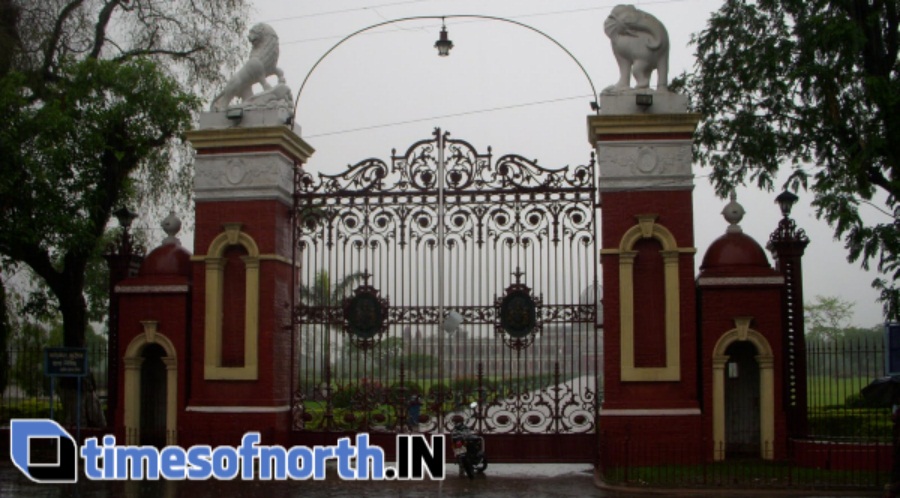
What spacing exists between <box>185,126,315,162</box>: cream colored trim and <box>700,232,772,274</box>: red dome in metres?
7.11

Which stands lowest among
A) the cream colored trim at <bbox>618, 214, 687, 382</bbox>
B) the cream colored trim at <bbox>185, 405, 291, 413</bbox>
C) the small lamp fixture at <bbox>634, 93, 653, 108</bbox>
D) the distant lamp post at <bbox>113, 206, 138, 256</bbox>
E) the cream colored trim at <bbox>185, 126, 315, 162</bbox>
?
the cream colored trim at <bbox>185, 405, 291, 413</bbox>

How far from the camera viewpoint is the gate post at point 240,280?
16.9 metres

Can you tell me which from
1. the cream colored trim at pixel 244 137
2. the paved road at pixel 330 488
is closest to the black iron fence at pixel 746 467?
the paved road at pixel 330 488

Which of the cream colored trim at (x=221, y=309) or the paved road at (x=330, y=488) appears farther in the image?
the cream colored trim at (x=221, y=309)

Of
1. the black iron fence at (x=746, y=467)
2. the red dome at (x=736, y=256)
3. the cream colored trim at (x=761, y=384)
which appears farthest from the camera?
the red dome at (x=736, y=256)

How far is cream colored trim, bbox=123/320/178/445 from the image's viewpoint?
676 inches

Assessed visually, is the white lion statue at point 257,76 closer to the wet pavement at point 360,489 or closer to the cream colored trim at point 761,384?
the wet pavement at point 360,489

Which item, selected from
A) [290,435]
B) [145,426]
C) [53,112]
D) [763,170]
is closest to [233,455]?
[290,435]

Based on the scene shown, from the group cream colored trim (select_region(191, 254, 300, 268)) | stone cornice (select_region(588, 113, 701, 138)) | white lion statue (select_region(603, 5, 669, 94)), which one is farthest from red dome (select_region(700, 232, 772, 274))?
cream colored trim (select_region(191, 254, 300, 268))

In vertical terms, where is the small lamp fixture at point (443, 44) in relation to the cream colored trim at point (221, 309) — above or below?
above

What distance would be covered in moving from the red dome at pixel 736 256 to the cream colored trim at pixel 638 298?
27.6 inches

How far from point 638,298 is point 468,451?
3.53 metres

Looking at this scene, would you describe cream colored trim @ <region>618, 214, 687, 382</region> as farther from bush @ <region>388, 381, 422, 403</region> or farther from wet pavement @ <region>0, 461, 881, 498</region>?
bush @ <region>388, 381, 422, 403</region>

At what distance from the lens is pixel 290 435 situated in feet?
56.1
